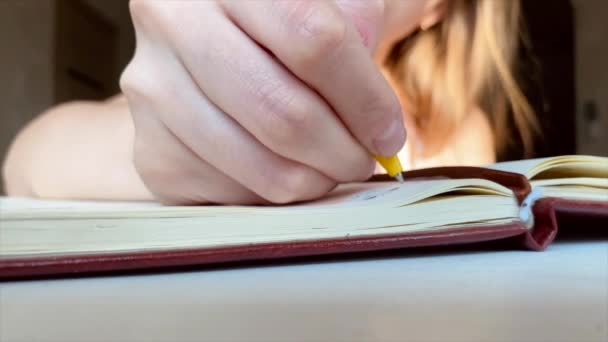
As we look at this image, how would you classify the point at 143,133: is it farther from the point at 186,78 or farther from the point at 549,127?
the point at 549,127

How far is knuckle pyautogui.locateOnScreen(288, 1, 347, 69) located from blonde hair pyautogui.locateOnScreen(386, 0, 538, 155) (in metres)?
0.83

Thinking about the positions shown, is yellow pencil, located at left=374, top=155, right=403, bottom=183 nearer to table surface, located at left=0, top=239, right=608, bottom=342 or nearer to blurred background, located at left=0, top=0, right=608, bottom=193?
table surface, located at left=0, top=239, right=608, bottom=342

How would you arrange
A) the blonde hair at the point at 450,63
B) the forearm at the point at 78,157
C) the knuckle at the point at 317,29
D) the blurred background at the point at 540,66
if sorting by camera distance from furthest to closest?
the blurred background at the point at 540,66
the blonde hair at the point at 450,63
the forearm at the point at 78,157
the knuckle at the point at 317,29

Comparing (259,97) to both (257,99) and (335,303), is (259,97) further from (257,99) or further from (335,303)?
(335,303)

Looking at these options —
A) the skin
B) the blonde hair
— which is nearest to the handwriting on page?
the skin

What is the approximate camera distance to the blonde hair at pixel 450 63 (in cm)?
110

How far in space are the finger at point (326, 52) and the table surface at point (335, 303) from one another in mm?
109

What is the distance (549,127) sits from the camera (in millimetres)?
1730

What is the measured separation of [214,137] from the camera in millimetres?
376

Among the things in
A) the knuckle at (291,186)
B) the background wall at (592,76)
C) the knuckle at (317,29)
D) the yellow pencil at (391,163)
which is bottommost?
the background wall at (592,76)

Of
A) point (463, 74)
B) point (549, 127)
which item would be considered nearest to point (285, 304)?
point (463, 74)

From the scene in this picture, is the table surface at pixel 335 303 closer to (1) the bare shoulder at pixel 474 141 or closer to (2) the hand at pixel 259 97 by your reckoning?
(2) the hand at pixel 259 97

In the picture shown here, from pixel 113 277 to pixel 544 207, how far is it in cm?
29

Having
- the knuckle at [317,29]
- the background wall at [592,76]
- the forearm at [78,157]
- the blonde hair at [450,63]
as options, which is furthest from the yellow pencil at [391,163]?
the background wall at [592,76]
